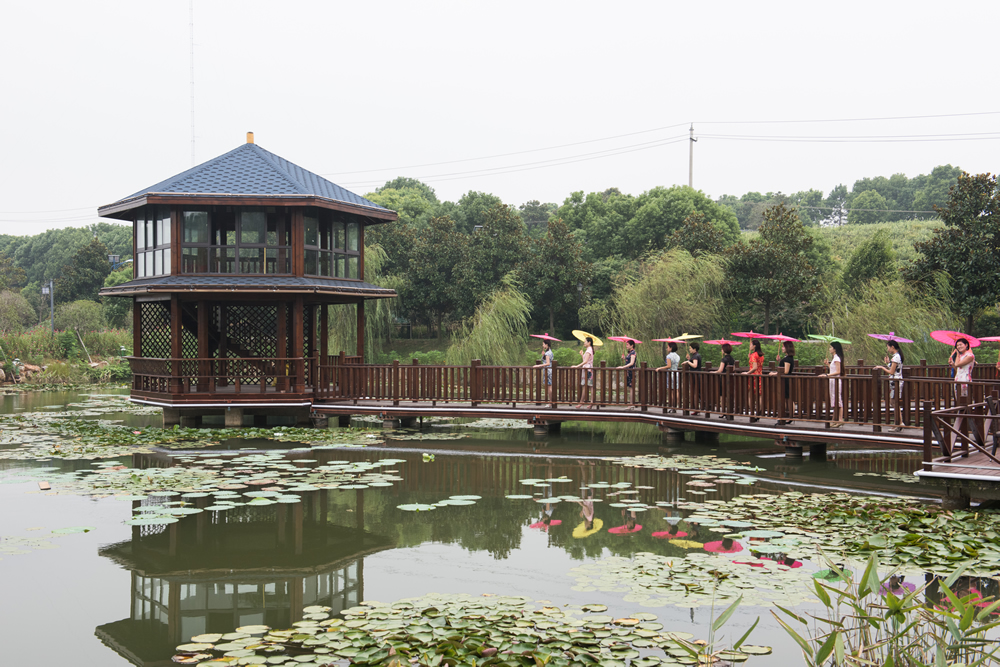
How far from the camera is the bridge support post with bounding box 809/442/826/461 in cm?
1422

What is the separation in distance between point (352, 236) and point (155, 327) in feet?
17.2

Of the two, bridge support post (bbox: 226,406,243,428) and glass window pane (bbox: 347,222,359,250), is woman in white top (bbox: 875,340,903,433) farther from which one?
bridge support post (bbox: 226,406,243,428)

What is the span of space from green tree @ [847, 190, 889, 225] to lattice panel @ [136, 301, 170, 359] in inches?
3048

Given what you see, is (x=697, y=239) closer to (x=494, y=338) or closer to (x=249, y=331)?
(x=494, y=338)

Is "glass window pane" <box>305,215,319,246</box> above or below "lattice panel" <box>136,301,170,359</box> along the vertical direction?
above

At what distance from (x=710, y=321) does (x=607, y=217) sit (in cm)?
1984

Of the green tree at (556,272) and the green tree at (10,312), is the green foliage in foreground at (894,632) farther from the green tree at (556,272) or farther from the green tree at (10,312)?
the green tree at (10,312)

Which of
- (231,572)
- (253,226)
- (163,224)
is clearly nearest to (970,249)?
(253,226)

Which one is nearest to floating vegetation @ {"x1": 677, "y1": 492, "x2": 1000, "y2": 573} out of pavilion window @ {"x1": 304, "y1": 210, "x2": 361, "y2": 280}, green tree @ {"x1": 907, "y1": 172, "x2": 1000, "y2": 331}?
pavilion window @ {"x1": 304, "y1": 210, "x2": 361, "y2": 280}

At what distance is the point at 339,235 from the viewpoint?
67.4ft

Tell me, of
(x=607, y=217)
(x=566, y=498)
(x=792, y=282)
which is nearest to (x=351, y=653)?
(x=566, y=498)

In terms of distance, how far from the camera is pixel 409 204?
196ft

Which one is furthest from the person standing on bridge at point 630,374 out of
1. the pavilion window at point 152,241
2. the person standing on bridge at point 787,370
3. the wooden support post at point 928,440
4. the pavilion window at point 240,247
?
the pavilion window at point 152,241

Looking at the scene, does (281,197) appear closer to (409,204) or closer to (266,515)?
(266,515)
